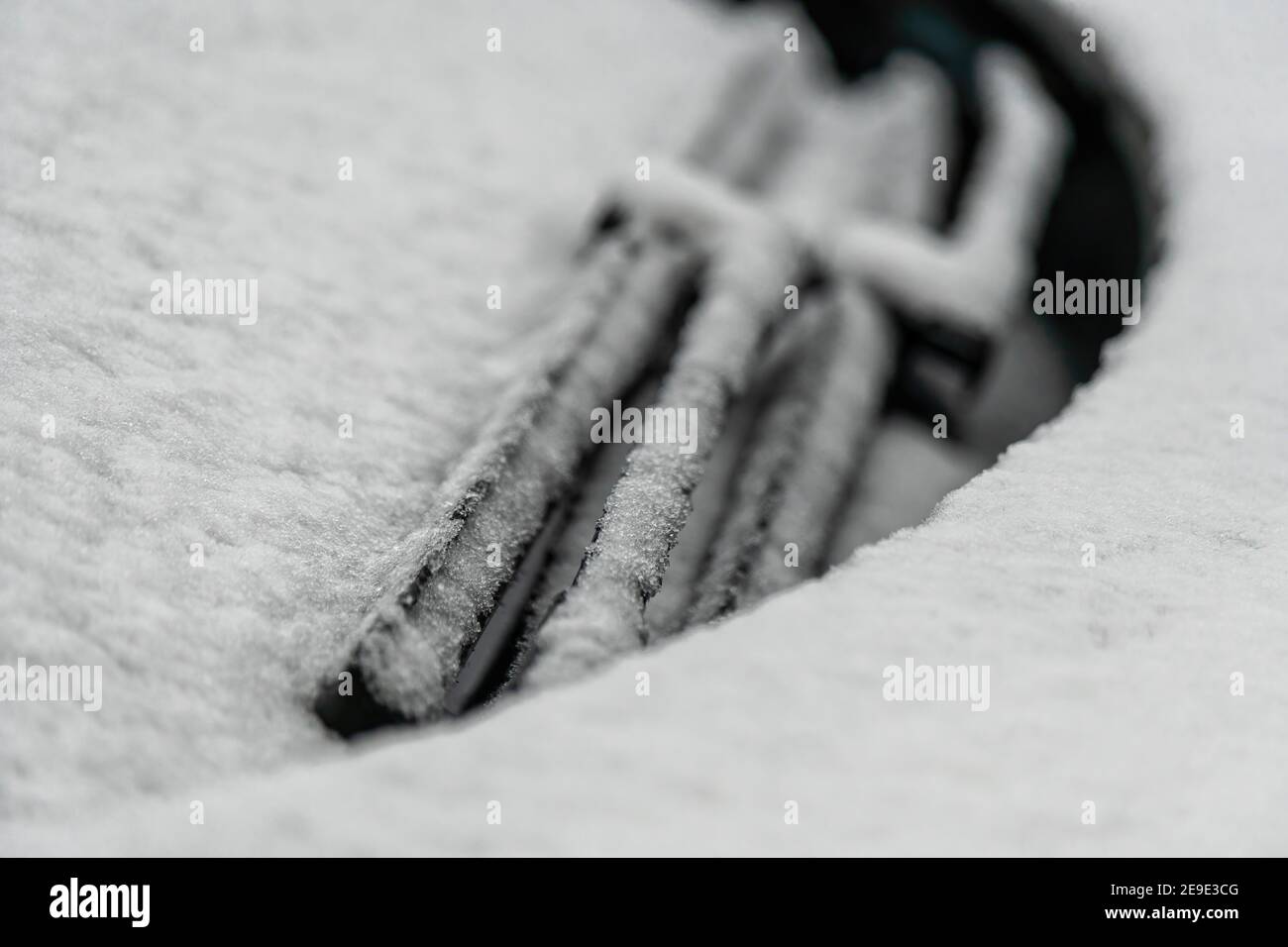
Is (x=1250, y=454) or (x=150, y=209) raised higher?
(x=150, y=209)

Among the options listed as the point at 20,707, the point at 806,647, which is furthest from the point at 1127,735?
the point at 20,707

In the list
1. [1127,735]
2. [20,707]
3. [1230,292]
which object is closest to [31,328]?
[20,707]

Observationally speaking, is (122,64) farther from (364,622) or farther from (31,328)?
(364,622)
